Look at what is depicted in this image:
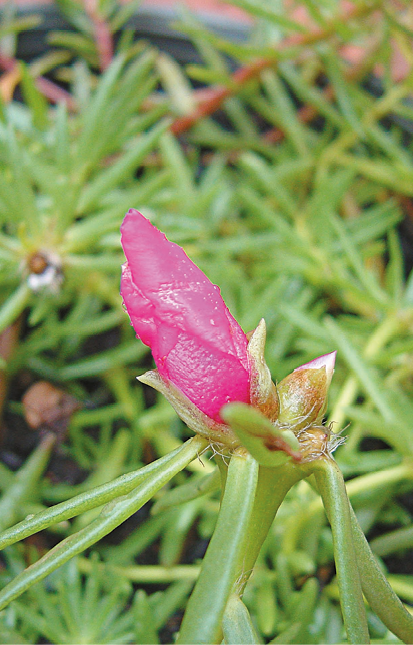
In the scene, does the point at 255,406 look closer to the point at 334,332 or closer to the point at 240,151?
the point at 334,332

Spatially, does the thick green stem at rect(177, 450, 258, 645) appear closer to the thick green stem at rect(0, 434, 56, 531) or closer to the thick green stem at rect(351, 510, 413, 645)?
the thick green stem at rect(351, 510, 413, 645)

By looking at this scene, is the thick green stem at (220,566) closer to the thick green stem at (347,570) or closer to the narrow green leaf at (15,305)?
the thick green stem at (347,570)

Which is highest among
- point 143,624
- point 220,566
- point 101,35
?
point 101,35

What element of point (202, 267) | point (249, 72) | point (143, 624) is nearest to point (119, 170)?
point (202, 267)

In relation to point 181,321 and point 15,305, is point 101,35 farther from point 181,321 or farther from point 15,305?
point 181,321

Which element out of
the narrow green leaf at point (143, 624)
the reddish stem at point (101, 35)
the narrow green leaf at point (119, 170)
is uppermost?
the reddish stem at point (101, 35)

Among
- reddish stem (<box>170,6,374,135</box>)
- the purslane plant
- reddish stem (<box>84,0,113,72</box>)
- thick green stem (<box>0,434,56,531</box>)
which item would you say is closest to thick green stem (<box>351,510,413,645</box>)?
the purslane plant

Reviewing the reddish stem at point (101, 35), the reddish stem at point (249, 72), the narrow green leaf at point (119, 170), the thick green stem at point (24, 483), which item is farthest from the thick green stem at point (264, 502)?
the reddish stem at point (101, 35)
